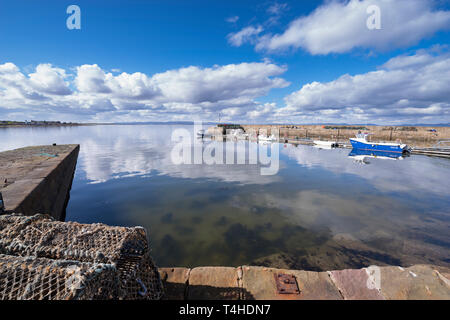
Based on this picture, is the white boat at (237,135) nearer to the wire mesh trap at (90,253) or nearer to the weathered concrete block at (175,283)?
the weathered concrete block at (175,283)

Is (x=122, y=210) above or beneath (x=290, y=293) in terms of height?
beneath

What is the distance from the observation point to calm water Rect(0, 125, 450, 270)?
6.77 metres

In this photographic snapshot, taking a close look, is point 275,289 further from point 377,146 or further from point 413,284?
point 377,146

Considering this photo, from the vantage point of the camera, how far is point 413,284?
3.89m

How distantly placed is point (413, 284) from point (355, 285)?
126 cm

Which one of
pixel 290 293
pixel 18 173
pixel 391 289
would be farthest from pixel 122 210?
pixel 391 289

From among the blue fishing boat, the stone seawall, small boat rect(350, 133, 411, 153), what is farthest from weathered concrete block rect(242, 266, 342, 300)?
small boat rect(350, 133, 411, 153)

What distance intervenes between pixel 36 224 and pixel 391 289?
7371 mm

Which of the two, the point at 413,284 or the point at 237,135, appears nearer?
the point at 413,284

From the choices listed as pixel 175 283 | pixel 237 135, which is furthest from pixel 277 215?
pixel 237 135

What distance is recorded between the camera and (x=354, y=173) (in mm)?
18469

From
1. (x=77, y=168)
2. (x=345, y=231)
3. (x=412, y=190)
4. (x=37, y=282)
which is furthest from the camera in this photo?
(x=77, y=168)

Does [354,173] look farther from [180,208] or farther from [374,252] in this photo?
[180,208]

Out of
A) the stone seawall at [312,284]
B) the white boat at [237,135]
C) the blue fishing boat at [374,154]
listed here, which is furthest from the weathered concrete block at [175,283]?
the white boat at [237,135]
